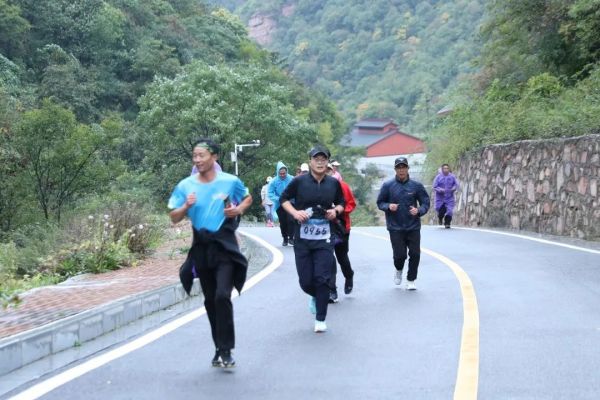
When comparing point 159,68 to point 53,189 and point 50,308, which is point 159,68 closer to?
point 53,189

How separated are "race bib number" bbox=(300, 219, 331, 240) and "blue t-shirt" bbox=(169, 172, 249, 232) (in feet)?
5.40

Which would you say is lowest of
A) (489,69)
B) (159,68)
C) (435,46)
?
(489,69)

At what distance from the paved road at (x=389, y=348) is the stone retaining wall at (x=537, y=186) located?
6.05 metres

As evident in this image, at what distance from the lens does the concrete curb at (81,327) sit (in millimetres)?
7727

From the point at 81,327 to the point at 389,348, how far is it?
2848mm

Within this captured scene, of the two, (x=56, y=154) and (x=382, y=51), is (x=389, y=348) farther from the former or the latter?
(x=382, y=51)

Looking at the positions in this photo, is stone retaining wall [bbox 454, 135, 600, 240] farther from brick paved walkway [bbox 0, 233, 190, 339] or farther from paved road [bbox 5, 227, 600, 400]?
brick paved walkway [bbox 0, 233, 190, 339]

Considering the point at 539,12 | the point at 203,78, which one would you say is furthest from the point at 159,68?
the point at 539,12

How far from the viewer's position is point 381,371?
7180 millimetres

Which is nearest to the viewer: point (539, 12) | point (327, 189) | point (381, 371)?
point (381, 371)

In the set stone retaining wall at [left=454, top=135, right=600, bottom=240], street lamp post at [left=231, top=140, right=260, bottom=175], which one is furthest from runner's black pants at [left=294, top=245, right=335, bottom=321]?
street lamp post at [left=231, top=140, right=260, bottom=175]

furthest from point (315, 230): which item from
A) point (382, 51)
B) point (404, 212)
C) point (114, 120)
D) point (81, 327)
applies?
point (382, 51)

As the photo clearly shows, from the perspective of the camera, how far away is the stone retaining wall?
19062 mm

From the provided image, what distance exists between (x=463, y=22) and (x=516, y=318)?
137 meters
